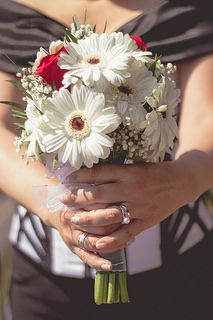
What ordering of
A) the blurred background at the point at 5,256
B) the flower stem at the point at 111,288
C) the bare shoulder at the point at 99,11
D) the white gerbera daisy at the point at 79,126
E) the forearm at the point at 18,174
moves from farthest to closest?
the blurred background at the point at 5,256 → the bare shoulder at the point at 99,11 → the forearm at the point at 18,174 → the flower stem at the point at 111,288 → the white gerbera daisy at the point at 79,126

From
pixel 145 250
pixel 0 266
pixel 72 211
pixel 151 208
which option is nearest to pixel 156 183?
pixel 151 208

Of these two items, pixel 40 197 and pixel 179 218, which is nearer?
pixel 40 197

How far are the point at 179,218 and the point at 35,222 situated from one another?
386 millimetres

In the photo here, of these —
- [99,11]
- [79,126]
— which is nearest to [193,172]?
[79,126]

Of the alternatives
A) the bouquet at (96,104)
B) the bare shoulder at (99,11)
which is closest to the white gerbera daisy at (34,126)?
the bouquet at (96,104)

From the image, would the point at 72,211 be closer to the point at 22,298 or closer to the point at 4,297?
the point at 22,298

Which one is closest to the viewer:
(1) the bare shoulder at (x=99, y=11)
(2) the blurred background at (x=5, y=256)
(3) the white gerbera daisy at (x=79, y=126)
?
(3) the white gerbera daisy at (x=79, y=126)

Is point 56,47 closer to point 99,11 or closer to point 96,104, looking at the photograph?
point 96,104

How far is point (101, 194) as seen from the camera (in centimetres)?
178

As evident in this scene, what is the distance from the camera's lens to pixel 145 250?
7.15 feet

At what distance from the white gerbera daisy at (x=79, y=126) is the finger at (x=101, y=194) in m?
0.10

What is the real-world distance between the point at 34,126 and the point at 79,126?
0.33ft

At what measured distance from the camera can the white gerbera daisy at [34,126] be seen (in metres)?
1.71

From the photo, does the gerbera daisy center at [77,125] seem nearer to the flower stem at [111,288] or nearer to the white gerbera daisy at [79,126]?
the white gerbera daisy at [79,126]
